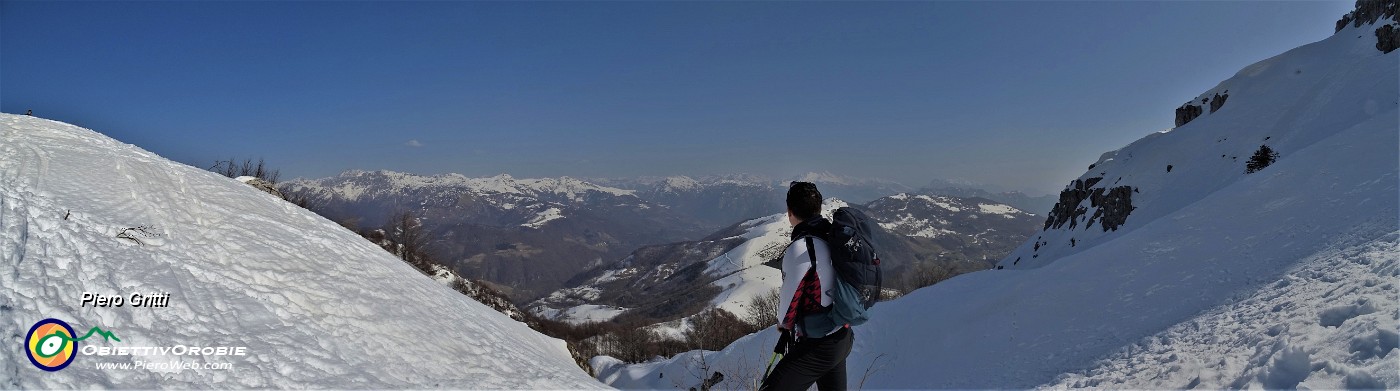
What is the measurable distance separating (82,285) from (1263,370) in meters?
12.4

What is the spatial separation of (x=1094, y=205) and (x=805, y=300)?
6215cm

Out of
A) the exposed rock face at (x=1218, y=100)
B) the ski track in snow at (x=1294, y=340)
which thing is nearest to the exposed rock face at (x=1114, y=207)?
the exposed rock face at (x=1218, y=100)

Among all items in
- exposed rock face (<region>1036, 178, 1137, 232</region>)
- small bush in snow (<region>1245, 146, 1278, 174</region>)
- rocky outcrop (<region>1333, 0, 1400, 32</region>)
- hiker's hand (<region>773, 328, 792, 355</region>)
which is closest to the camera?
hiker's hand (<region>773, 328, 792, 355</region>)

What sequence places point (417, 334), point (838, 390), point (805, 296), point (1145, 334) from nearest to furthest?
point (805, 296) → point (838, 390) → point (417, 334) → point (1145, 334)

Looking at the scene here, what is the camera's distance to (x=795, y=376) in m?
4.49

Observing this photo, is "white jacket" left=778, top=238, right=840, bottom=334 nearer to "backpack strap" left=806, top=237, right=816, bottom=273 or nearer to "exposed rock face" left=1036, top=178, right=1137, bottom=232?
"backpack strap" left=806, top=237, right=816, bottom=273

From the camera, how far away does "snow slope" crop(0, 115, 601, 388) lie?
5.16 meters

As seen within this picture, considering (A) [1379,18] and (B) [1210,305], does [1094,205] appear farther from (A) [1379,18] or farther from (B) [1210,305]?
(B) [1210,305]

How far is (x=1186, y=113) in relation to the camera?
57812mm

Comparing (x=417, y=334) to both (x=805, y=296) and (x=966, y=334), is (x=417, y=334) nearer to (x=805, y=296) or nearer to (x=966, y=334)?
(x=805, y=296)

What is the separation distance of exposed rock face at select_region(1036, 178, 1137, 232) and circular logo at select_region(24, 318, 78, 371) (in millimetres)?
53640

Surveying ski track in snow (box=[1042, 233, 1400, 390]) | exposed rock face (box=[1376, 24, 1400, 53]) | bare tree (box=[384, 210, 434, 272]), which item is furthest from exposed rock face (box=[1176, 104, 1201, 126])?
bare tree (box=[384, 210, 434, 272])

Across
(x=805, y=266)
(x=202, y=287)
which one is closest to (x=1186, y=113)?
(x=805, y=266)

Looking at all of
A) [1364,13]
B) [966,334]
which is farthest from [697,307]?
[966,334]
